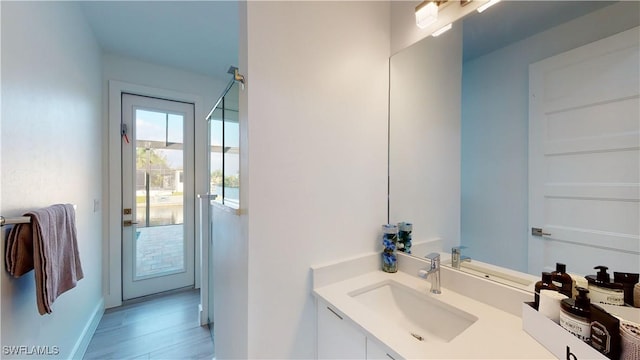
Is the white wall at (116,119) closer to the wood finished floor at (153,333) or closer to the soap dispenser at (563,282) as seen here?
the wood finished floor at (153,333)

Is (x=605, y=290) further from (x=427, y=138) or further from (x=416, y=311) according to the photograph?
(x=427, y=138)

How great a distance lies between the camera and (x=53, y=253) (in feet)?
3.62

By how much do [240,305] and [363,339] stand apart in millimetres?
619

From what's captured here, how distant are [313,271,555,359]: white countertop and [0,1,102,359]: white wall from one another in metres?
1.36

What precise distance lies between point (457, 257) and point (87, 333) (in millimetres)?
2860

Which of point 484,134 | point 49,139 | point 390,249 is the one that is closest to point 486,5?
point 484,134

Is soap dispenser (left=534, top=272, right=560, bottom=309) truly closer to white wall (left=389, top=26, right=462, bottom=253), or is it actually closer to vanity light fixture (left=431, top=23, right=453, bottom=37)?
white wall (left=389, top=26, right=462, bottom=253)

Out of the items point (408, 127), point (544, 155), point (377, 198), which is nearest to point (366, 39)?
point (408, 127)

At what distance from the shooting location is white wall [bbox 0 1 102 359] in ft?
3.41

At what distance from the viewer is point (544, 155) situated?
3.43 feet

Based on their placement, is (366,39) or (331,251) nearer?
(331,251)

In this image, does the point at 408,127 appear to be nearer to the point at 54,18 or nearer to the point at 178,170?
the point at 54,18

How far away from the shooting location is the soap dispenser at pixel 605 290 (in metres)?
0.70

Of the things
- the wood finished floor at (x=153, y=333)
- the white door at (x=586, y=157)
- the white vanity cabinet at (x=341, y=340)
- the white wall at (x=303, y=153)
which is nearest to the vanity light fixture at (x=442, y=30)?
the white wall at (x=303, y=153)
